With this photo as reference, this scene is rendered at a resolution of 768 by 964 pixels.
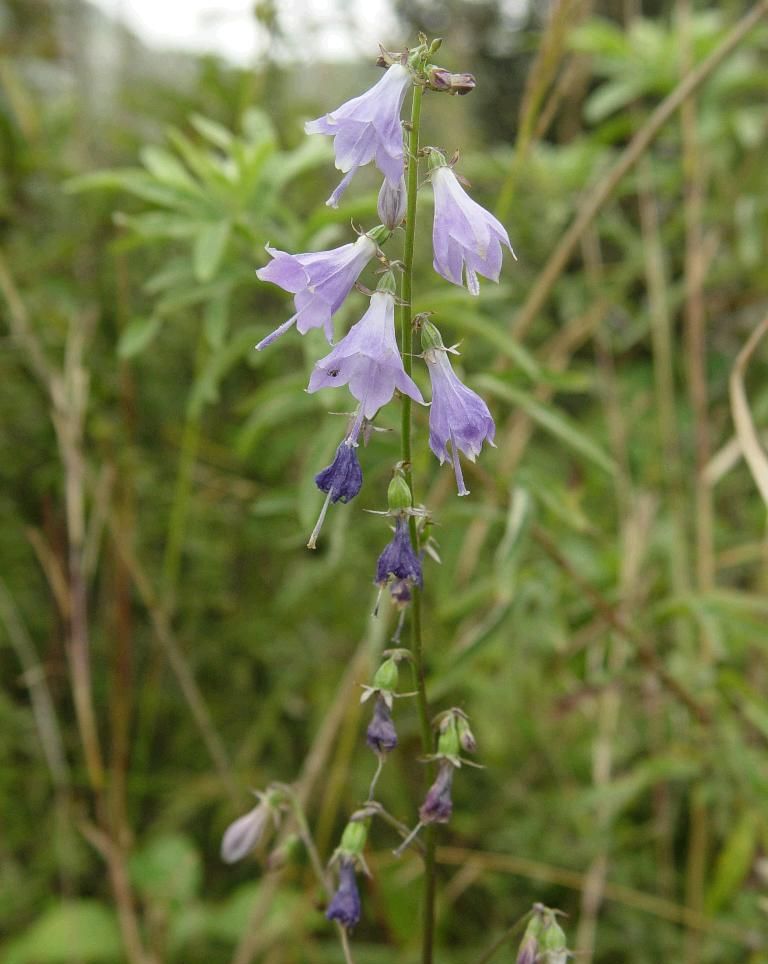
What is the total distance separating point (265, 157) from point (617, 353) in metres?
1.83

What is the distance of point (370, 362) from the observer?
3.23 feet

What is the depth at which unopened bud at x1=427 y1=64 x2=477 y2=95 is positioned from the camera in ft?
3.16

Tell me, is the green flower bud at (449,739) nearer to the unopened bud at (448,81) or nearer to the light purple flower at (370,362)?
the light purple flower at (370,362)

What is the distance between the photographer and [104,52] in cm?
385

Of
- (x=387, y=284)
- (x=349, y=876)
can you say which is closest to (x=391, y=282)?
(x=387, y=284)

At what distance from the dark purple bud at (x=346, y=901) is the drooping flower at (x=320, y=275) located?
0.69 metres

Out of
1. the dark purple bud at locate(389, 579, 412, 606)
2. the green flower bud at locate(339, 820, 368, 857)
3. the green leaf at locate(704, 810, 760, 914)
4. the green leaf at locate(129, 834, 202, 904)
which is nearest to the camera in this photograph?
the dark purple bud at locate(389, 579, 412, 606)

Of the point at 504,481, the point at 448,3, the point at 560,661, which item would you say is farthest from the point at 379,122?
the point at 448,3

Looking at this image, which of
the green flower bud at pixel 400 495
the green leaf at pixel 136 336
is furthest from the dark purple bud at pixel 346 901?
the green leaf at pixel 136 336

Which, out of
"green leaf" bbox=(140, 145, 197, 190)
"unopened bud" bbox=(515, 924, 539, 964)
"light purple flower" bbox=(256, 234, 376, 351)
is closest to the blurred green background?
"green leaf" bbox=(140, 145, 197, 190)

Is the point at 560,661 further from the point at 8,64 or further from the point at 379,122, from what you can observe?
the point at 8,64

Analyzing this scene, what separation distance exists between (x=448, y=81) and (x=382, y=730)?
2.48ft

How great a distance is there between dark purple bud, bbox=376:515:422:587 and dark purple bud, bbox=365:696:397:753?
0.60 ft

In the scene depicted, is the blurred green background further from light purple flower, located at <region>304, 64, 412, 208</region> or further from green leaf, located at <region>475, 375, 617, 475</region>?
light purple flower, located at <region>304, 64, 412, 208</region>
